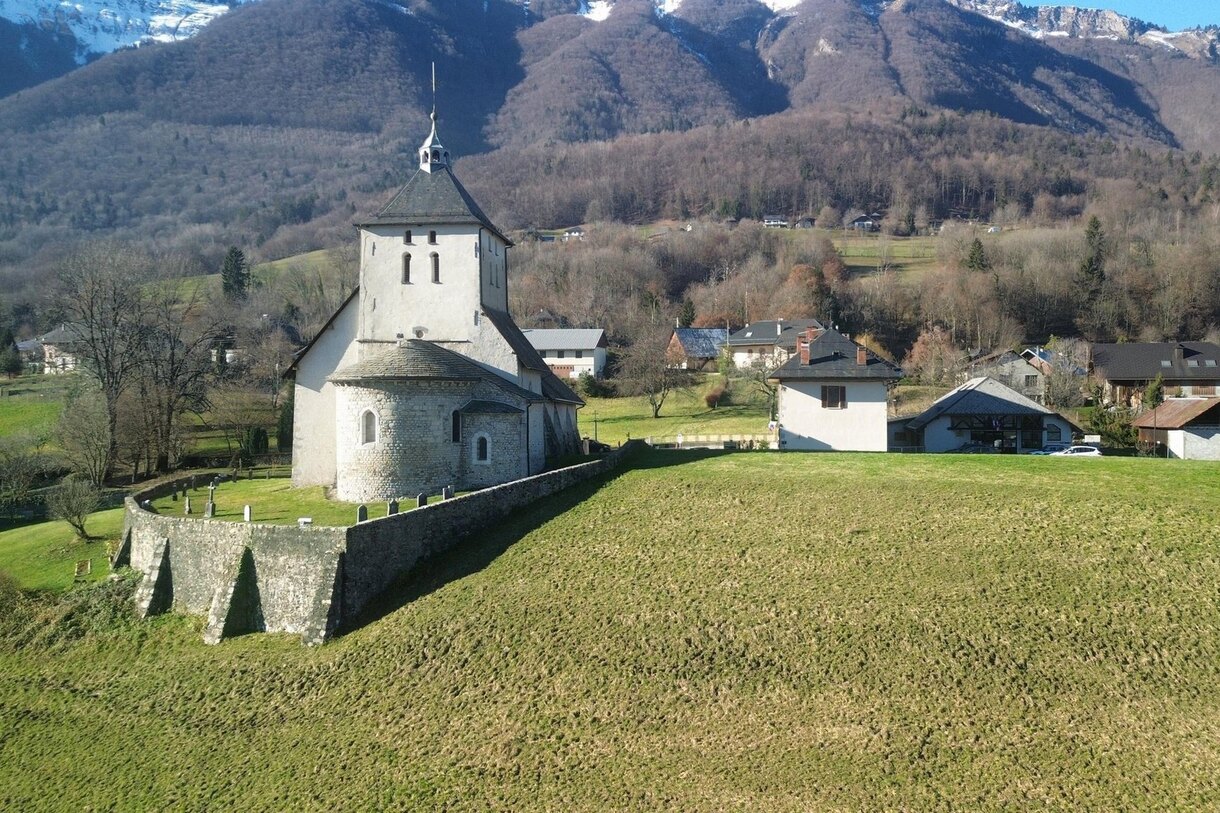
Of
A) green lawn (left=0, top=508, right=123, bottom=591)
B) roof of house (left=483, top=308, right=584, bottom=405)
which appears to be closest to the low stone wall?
green lawn (left=0, top=508, right=123, bottom=591)

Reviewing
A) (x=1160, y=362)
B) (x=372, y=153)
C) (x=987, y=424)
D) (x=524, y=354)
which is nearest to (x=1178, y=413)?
(x=987, y=424)

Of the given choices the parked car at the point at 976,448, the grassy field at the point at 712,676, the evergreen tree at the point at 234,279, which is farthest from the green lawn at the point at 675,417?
the evergreen tree at the point at 234,279

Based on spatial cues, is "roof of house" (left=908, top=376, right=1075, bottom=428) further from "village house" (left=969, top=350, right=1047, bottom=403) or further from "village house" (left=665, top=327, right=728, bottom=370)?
"village house" (left=665, top=327, right=728, bottom=370)

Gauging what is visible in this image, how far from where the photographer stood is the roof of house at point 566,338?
2687 inches

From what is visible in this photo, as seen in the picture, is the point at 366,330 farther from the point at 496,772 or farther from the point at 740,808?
the point at 740,808

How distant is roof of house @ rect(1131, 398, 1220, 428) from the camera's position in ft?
106

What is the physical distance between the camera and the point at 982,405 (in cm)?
3634

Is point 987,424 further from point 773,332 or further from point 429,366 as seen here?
point 773,332

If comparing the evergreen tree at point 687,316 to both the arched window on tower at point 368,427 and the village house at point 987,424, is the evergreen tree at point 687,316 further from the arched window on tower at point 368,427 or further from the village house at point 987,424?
the arched window on tower at point 368,427

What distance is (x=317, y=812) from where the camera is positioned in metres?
13.0

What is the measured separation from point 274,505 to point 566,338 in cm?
4540

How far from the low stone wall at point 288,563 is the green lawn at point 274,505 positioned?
1.49m

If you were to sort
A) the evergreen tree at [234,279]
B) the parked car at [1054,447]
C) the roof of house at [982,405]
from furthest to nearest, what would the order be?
the evergreen tree at [234,279] → the roof of house at [982,405] → the parked car at [1054,447]

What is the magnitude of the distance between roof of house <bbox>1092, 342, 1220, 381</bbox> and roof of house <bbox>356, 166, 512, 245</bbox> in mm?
49332
